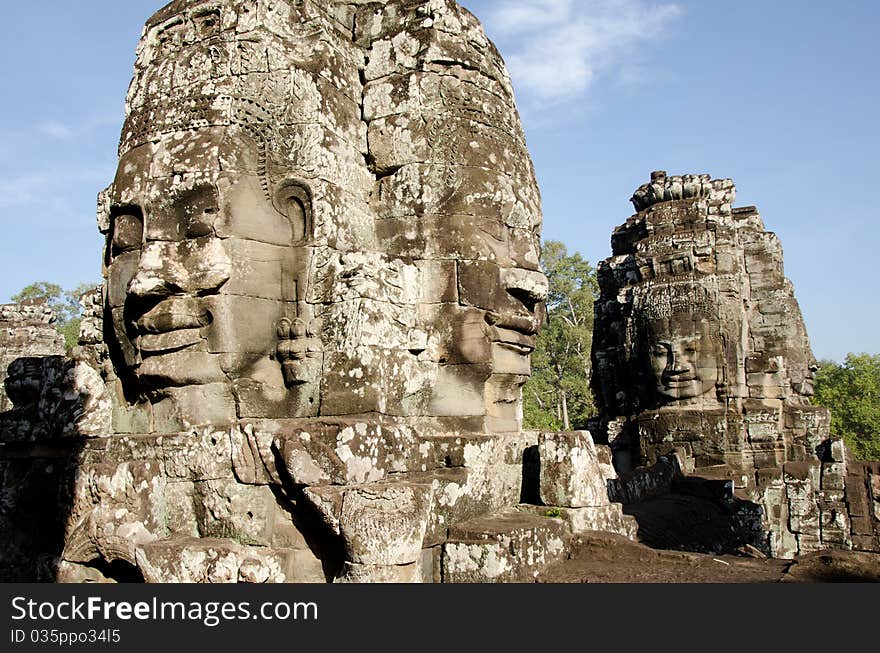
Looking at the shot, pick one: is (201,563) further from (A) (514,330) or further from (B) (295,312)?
(A) (514,330)

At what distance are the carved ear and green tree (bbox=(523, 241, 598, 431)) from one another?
87.0 ft

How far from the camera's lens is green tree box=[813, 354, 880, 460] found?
31.7 m

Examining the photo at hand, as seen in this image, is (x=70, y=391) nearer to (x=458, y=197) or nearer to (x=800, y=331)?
(x=458, y=197)

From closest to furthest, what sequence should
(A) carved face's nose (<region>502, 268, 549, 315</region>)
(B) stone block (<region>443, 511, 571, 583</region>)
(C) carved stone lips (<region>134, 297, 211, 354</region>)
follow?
(B) stone block (<region>443, 511, 571, 583</region>), (C) carved stone lips (<region>134, 297, 211, 354</region>), (A) carved face's nose (<region>502, 268, 549, 315</region>)

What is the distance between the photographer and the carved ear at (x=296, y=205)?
4789mm

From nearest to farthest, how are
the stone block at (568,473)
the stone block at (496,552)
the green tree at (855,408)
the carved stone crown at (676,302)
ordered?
the stone block at (496,552) → the stone block at (568,473) → the carved stone crown at (676,302) → the green tree at (855,408)

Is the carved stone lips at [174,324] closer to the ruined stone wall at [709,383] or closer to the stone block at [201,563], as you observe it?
the stone block at [201,563]

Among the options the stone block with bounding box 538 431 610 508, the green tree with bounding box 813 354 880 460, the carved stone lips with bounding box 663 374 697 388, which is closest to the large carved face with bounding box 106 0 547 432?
the stone block with bounding box 538 431 610 508

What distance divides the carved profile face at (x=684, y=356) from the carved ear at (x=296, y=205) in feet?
26.8

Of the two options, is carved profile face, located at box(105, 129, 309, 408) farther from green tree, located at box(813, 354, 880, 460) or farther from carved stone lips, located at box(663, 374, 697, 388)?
green tree, located at box(813, 354, 880, 460)

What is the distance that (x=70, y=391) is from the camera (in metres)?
4.74

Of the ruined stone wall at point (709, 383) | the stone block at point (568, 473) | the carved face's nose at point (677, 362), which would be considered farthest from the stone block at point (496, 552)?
the carved face's nose at point (677, 362)

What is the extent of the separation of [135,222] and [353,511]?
2.32 metres
